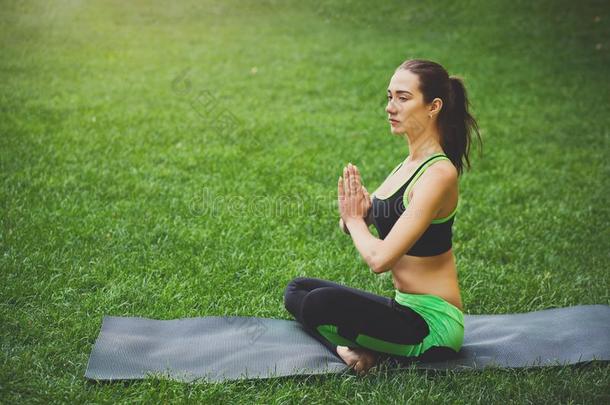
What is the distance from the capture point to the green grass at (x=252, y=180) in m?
2.87

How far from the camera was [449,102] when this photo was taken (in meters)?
2.74

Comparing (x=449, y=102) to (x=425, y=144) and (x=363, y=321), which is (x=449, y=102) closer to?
(x=425, y=144)

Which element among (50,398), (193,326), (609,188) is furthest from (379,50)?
(50,398)

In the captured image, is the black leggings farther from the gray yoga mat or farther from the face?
the face

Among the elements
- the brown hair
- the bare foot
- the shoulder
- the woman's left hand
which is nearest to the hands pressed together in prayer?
the woman's left hand

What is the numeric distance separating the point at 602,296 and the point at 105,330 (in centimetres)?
289

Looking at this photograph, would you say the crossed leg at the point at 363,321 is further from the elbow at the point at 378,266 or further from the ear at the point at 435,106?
the ear at the point at 435,106

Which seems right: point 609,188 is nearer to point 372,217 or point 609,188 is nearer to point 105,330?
point 372,217

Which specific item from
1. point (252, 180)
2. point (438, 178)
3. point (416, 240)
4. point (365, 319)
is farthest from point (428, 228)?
point (252, 180)

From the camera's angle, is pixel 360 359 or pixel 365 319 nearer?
→ pixel 365 319

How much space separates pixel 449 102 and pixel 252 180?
2.82 meters

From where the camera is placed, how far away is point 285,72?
907 centimetres

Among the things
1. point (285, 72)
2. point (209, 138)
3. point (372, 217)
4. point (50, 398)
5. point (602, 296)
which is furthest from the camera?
point (285, 72)

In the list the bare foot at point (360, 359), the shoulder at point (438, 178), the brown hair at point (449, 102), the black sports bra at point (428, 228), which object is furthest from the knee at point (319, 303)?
the brown hair at point (449, 102)
